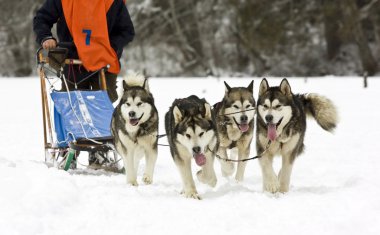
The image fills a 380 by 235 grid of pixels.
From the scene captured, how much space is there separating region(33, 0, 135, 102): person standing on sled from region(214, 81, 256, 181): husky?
1210 millimetres

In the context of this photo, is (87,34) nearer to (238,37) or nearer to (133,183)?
(133,183)

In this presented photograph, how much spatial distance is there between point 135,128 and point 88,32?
1178 mm

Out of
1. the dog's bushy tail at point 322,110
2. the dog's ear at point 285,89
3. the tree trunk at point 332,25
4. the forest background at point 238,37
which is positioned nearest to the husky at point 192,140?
the dog's ear at point 285,89

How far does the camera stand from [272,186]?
3.95 metres

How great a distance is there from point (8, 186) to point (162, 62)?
23751mm

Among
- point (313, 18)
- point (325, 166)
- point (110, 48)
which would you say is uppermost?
point (313, 18)

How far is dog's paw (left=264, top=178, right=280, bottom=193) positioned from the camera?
3.93 metres

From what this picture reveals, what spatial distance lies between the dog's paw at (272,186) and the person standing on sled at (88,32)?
202cm

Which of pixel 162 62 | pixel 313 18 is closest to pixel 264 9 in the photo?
pixel 313 18

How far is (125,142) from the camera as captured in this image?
4.45m

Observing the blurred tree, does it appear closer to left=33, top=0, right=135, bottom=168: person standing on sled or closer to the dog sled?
left=33, top=0, right=135, bottom=168: person standing on sled

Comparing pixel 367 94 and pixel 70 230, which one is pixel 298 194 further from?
pixel 367 94

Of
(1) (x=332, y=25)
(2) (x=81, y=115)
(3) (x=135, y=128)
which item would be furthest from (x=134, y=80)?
(1) (x=332, y=25)

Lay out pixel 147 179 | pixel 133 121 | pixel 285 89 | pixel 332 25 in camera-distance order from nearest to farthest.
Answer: pixel 285 89 < pixel 133 121 < pixel 147 179 < pixel 332 25
